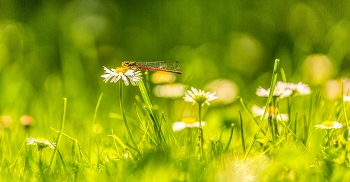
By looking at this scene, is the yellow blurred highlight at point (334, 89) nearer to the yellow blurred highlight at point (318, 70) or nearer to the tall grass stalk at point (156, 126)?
the yellow blurred highlight at point (318, 70)

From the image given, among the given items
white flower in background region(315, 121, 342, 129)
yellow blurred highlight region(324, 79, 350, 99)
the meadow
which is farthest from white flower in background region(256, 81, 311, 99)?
yellow blurred highlight region(324, 79, 350, 99)

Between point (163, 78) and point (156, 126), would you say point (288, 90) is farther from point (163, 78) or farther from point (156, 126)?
point (163, 78)

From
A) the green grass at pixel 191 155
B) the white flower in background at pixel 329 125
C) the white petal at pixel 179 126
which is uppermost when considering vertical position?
the white petal at pixel 179 126

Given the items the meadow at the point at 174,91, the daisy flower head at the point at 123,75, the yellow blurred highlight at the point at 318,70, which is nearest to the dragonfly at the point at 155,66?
the meadow at the point at 174,91

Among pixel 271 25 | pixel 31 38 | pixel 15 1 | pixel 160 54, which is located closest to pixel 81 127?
pixel 160 54

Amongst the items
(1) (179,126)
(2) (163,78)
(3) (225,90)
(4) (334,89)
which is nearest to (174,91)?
(2) (163,78)

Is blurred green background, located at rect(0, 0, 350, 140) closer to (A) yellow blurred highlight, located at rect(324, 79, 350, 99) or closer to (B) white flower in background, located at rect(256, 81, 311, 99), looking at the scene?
(A) yellow blurred highlight, located at rect(324, 79, 350, 99)

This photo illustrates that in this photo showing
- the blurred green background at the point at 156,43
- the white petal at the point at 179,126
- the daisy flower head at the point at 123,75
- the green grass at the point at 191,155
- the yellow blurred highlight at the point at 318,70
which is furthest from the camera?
the blurred green background at the point at 156,43
